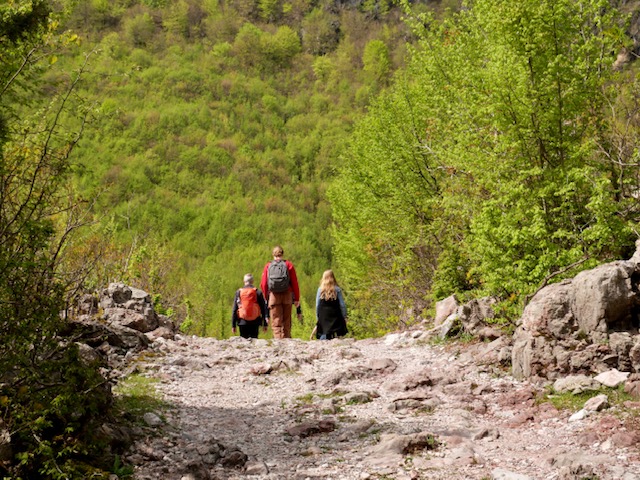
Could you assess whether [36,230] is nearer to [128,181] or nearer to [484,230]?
[484,230]

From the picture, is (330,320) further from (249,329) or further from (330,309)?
(249,329)

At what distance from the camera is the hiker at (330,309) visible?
12.4 m

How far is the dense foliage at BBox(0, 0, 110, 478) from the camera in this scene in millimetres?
4742

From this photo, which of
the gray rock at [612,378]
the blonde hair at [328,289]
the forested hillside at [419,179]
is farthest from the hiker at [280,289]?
the gray rock at [612,378]

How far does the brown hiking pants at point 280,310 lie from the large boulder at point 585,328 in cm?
589

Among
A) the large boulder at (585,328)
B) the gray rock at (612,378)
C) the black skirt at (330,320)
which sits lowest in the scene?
the black skirt at (330,320)

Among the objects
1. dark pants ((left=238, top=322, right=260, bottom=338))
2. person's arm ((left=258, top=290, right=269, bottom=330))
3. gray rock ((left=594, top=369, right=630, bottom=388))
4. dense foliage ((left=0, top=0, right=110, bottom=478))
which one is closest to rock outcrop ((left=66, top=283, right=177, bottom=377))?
dark pants ((left=238, top=322, right=260, bottom=338))

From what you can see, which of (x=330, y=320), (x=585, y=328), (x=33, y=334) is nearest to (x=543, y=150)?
(x=585, y=328)

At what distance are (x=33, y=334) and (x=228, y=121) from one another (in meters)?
64.4

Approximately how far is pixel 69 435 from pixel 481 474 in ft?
10.8

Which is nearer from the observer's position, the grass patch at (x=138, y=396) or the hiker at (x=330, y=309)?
the grass patch at (x=138, y=396)

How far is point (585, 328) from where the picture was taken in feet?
25.0

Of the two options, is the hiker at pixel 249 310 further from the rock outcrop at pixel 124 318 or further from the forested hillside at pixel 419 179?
the forested hillside at pixel 419 179

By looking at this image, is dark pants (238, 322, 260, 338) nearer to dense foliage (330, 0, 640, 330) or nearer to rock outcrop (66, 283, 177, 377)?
rock outcrop (66, 283, 177, 377)
